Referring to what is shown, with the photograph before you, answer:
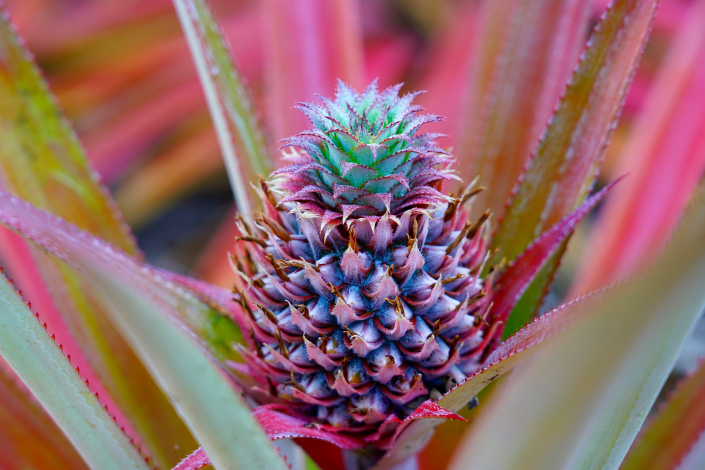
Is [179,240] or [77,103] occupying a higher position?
[77,103]

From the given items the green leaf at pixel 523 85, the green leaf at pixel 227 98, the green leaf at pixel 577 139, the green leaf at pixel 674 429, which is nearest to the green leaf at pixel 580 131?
the green leaf at pixel 577 139

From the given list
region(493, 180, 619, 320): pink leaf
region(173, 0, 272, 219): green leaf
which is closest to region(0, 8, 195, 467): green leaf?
region(173, 0, 272, 219): green leaf

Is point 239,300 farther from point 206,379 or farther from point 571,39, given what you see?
point 571,39

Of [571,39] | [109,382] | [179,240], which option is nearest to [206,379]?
[109,382]

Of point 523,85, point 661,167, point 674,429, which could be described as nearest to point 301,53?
point 523,85

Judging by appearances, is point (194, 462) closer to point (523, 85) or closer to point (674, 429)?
point (674, 429)

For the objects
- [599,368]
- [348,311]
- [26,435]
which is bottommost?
[599,368]
